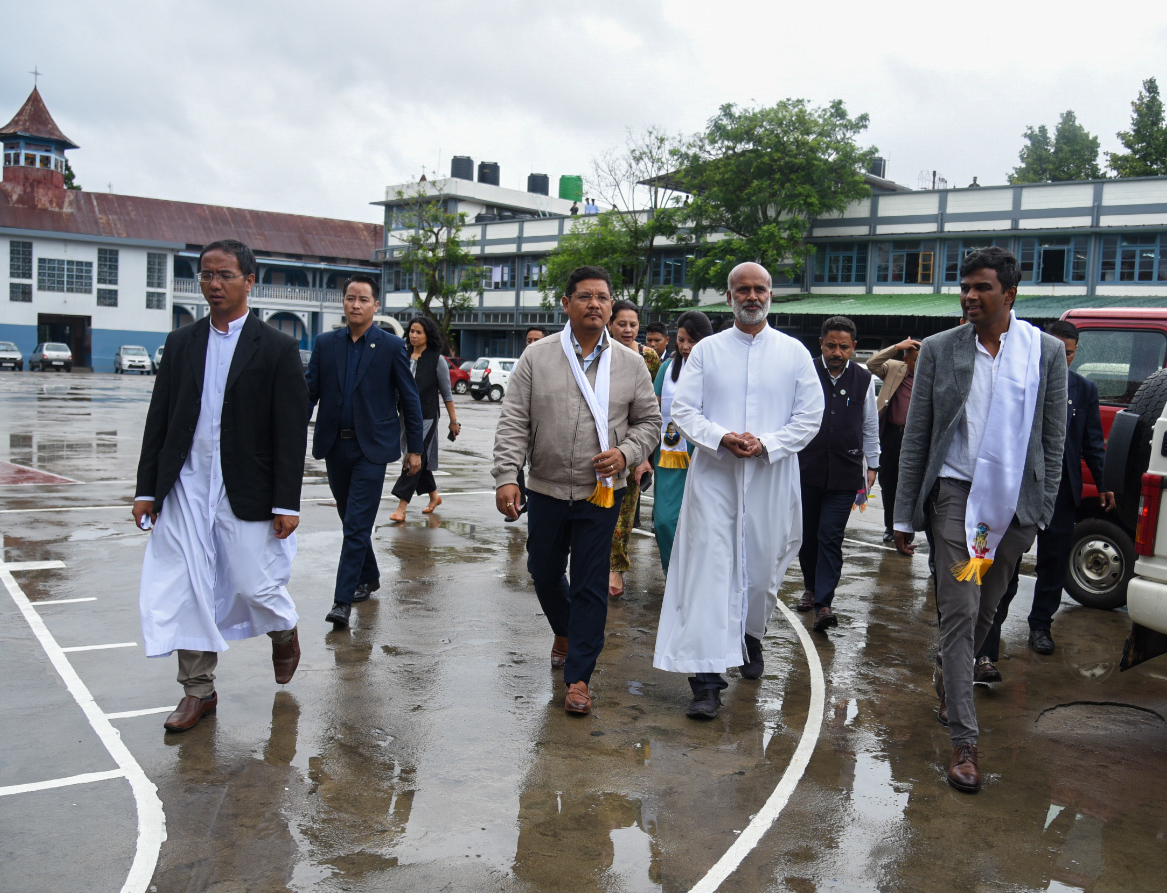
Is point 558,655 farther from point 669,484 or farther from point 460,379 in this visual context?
point 460,379

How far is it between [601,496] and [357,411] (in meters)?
2.27

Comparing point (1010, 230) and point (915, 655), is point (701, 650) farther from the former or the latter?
point (1010, 230)

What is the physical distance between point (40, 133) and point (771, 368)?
6769 cm

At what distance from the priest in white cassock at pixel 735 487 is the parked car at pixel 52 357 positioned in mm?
54106

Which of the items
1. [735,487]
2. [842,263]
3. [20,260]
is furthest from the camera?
[20,260]

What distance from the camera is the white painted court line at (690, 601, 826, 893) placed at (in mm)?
3441

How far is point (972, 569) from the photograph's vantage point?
4383 millimetres

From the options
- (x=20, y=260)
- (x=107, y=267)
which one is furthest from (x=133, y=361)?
(x=20, y=260)

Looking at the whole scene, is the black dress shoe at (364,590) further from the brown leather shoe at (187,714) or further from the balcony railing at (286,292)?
the balcony railing at (286,292)

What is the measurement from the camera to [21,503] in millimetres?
10344

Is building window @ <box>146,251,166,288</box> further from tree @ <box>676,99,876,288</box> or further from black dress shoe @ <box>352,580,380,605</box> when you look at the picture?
black dress shoe @ <box>352,580,380,605</box>

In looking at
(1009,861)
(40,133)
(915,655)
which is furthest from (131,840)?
(40,133)

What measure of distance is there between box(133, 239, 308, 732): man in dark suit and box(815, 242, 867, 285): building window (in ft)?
128

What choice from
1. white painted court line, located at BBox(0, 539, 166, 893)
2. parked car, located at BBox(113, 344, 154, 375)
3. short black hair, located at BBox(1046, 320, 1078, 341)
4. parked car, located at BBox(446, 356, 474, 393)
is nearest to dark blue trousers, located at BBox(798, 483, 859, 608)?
short black hair, located at BBox(1046, 320, 1078, 341)
